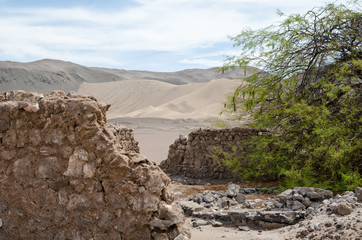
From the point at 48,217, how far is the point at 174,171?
649 centimetres

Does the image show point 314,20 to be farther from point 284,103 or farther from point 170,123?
point 170,123

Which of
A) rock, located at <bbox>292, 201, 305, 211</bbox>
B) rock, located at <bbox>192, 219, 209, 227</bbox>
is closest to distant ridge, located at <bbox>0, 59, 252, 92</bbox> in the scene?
rock, located at <bbox>292, 201, 305, 211</bbox>

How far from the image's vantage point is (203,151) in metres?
9.94

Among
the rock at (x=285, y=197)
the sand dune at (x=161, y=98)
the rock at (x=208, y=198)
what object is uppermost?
the sand dune at (x=161, y=98)

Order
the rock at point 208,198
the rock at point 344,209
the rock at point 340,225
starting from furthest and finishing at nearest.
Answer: the rock at point 208,198 → the rock at point 344,209 → the rock at point 340,225

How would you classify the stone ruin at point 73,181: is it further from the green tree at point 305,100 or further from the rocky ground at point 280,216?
the green tree at point 305,100

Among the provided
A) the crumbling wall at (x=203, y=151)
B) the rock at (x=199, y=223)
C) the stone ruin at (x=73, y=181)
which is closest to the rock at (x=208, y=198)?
the rock at (x=199, y=223)

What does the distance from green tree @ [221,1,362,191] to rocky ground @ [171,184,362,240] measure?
4.32 ft

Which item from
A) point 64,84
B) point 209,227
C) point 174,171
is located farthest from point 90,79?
point 209,227

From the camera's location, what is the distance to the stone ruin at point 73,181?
12.6ft

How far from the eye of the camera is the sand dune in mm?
40125

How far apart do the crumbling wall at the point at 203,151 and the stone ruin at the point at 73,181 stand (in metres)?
5.71

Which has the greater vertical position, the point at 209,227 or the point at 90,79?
the point at 90,79

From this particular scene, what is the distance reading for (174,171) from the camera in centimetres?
1032
